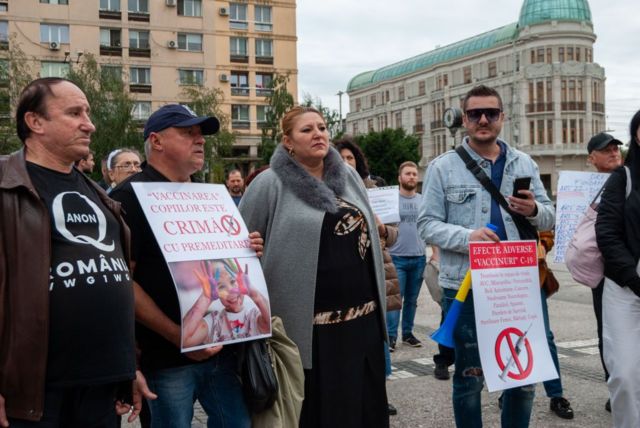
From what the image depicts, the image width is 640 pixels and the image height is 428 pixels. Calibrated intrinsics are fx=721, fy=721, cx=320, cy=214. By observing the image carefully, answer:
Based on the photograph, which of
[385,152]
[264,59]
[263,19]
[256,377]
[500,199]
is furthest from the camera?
[385,152]

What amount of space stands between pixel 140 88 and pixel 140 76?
96 cm

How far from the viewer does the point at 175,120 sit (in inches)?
131

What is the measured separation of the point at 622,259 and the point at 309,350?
1.84 m

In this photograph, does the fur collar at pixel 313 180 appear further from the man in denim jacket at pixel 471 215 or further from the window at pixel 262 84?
the window at pixel 262 84

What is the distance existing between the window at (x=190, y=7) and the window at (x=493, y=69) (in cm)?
3203

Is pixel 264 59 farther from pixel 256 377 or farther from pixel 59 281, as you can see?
pixel 59 281

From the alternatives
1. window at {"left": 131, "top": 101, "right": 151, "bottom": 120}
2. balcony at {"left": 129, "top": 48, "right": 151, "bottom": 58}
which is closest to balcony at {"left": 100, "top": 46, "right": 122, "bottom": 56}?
balcony at {"left": 129, "top": 48, "right": 151, "bottom": 58}

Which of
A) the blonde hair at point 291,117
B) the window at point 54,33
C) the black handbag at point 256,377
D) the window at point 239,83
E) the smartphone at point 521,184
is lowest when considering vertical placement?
the black handbag at point 256,377

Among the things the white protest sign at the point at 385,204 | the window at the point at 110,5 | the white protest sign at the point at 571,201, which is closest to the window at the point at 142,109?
the window at the point at 110,5

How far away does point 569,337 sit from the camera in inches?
334

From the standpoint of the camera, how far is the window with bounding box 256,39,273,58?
58.2 m

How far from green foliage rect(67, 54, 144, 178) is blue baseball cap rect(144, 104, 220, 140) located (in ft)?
111

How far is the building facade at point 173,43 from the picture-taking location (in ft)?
167

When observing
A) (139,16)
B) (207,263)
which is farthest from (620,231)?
(139,16)
